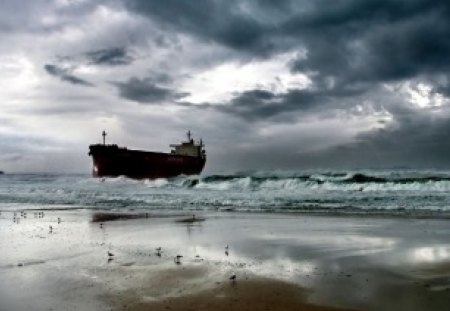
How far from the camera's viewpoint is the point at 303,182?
4197 centimetres

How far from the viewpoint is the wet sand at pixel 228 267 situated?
19.0 feet

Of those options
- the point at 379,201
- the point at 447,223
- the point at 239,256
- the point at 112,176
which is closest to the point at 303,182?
the point at 379,201

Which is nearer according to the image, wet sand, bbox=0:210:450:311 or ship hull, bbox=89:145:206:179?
wet sand, bbox=0:210:450:311

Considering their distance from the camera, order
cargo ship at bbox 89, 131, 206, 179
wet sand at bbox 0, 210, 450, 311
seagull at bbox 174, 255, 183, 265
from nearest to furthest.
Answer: wet sand at bbox 0, 210, 450, 311 → seagull at bbox 174, 255, 183, 265 → cargo ship at bbox 89, 131, 206, 179

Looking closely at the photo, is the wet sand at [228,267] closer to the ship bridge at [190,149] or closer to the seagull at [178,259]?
the seagull at [178,259]

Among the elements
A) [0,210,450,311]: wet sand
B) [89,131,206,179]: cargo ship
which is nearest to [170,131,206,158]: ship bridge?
[89,131,206,179]: cargo ship

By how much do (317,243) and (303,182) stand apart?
105 ft

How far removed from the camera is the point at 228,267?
309 inches

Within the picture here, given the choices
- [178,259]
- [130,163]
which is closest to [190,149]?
[130,163]

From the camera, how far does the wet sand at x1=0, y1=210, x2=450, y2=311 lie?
5.80 m

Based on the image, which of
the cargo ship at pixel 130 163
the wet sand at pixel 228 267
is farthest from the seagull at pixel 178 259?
the cargo ship at pixel 130 163

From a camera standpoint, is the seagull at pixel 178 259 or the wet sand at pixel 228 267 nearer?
the wet sand at pixel 228 267

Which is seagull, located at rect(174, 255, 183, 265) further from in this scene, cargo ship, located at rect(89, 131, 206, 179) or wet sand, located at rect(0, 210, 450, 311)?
cargo ship, located at rect(89, 131, 206, 179)

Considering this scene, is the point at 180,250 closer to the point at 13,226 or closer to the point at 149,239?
the point at 149,239
